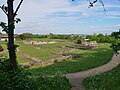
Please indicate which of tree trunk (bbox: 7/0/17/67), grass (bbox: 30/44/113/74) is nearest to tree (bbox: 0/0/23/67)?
tree trunk (bbox: 7/0/17/67)

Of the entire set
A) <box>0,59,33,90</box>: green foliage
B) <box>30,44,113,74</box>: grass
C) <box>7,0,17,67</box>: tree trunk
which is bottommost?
<box>30,44,113,74</box>: grass

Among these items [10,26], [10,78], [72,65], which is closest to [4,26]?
[10,26]

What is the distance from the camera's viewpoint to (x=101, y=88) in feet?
36.8

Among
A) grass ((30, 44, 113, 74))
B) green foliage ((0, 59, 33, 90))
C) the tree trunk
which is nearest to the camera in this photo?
green foliage ((0, 59, 33, 90))

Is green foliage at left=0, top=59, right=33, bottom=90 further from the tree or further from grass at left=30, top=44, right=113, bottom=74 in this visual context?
grass at left=30, top=44, right=113, bottom=74

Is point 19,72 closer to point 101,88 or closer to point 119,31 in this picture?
point 101,88

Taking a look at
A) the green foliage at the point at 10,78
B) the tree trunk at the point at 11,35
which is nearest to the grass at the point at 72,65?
the green foliage at the point at 10,78

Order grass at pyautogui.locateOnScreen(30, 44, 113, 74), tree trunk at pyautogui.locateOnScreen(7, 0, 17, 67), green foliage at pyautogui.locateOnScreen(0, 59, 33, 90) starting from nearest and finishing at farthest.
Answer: green foliage at pyautogui.locateOnScreen(0, 59, 33, 90), tree trunk at pyautogui.locateOnScreen(7, 0, 17, 67), grass at pyautogui.locateOnScreen(30, 44, 113, 74)

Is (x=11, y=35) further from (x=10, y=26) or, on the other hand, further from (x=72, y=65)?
(x=72, y=65)

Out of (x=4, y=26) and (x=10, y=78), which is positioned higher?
(x=4, y=26)

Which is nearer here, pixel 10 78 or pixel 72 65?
pixel 10 78

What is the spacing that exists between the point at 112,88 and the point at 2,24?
→ 568 centimetres

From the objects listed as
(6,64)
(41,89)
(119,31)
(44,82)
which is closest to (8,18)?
(6,64)

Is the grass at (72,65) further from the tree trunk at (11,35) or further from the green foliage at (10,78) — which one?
the tree trunk at (11,35)
